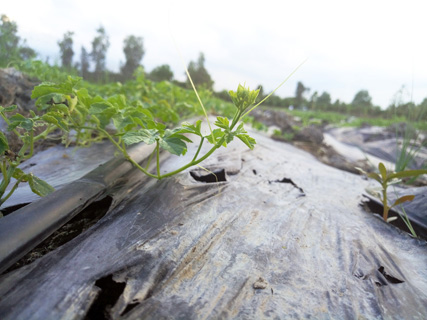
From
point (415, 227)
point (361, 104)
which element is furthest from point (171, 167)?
point (361, 104)

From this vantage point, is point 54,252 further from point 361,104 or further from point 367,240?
point 361,104

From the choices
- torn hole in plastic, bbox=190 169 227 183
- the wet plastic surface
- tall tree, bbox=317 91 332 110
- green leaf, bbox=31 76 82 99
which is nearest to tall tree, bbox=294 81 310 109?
tall tree, bbox=317 91 332 110

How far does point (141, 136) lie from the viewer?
0.91 metres

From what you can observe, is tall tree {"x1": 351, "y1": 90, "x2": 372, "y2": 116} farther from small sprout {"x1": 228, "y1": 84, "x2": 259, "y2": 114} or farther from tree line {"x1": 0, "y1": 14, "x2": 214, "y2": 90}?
small sprout {"x1": 228, "y1": 84, "x2": 259, "y2": 114}

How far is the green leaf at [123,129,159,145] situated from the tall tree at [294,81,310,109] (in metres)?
24.5

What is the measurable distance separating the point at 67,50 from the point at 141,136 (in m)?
3.03

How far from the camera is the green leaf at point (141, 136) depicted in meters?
0.87

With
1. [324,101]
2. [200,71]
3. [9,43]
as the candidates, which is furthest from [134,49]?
[324,101]

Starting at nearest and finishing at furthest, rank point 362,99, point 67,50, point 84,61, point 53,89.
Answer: point 53,89, point 67,50, point 84,61, point 362,99

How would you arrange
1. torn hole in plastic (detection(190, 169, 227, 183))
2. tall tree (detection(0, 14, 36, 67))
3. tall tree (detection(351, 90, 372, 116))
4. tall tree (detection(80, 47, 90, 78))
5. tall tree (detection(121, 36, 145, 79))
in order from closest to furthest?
1. torn hole in plastic (detection(190, 169, 227, 183))
2. tall tree (detection(0, 14, 36, 67))
3. tall tree (detection(80, 47, 90, 78))
4. tall tree (detection(121, 36, 145, 79))
5. tall tree (detection(351, 90, 372, 116))

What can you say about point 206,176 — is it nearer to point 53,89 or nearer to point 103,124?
point 103,124

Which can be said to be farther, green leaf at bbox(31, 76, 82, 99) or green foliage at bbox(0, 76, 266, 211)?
green leaf at bbox(31, 76, 82, 99)

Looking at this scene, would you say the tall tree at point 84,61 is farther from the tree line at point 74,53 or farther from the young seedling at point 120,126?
the young seedling at point 120,126

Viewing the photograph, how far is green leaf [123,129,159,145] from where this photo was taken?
0.87m
